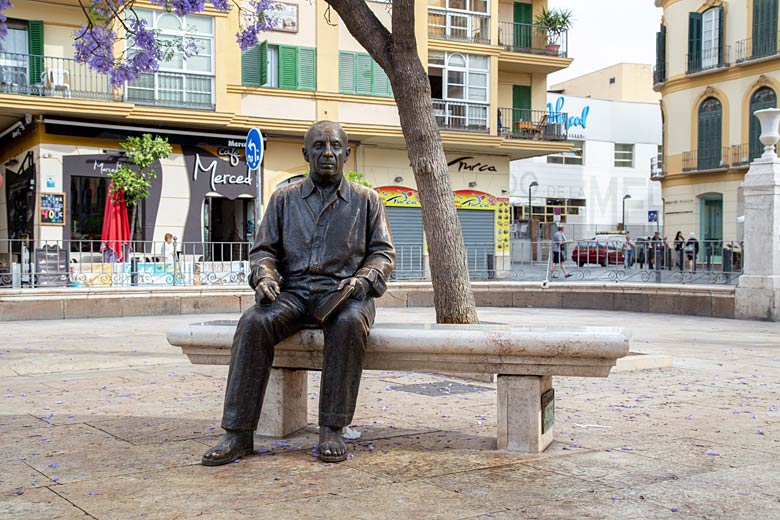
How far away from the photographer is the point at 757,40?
116ft

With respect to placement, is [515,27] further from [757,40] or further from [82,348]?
[82,348]

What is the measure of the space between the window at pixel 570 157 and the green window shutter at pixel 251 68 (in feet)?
95.0

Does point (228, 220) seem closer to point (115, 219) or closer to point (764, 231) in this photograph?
point (115, 219)

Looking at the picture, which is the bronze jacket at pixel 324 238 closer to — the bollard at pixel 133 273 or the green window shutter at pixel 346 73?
the bollard at pixel 133 273

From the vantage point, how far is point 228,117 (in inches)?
955

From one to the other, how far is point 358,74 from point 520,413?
891 inches

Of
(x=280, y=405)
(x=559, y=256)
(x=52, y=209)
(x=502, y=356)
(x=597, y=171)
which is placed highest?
(x=597, y=171)

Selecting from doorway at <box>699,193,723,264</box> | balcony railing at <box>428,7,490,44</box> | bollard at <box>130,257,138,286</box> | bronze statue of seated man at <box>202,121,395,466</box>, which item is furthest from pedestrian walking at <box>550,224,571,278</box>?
doorway at <box>699,193,723,264</box>

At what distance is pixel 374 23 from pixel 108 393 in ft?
13.3

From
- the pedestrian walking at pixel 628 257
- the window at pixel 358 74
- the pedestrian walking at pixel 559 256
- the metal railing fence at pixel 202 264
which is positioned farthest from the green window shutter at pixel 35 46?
the pedestrian walking at pixel 628 257

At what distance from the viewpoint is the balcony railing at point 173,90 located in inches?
926

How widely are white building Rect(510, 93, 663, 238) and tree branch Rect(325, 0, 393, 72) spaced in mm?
41592

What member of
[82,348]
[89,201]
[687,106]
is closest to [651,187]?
[687,106]

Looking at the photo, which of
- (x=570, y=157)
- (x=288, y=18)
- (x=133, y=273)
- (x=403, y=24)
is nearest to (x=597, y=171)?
(x=570, y=157)
